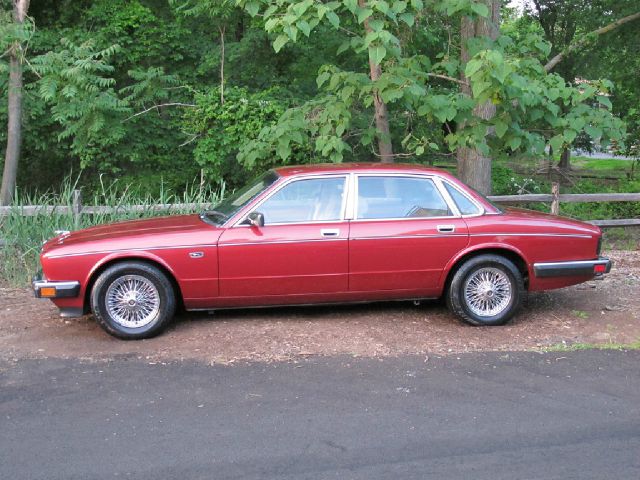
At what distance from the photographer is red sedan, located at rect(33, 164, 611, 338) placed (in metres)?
6.75

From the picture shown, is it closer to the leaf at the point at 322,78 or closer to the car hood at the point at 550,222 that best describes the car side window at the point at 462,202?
the car hood at the point at 550,222

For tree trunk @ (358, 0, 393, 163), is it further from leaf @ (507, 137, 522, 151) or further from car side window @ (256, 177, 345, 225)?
car side window @ (256, 177, 345, 225)

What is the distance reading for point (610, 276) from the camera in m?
9.46

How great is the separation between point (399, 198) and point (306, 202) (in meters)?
0.86

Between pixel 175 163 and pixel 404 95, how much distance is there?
857 centimetres

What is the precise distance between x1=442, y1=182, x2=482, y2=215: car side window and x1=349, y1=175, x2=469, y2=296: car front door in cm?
10

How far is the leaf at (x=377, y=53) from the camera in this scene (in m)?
7.97

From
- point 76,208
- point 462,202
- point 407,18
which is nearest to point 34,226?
point 76,208

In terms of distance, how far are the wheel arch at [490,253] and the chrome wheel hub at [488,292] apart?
0.16 metres

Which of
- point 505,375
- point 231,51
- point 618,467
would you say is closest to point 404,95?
point 505,375

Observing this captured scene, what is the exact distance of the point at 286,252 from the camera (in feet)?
22.6

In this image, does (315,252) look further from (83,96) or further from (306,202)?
(83,96)

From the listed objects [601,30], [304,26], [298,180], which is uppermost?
[601,30]

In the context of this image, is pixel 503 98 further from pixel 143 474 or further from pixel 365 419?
pixel 143 474
